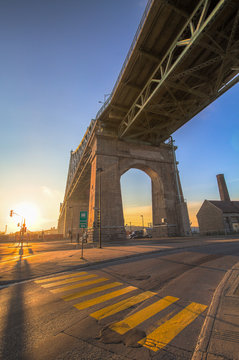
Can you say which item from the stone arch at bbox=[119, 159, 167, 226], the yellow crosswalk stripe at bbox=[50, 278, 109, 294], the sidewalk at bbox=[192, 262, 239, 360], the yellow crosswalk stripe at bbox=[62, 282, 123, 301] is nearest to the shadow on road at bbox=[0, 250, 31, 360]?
the yellow crosswalk stripe at bbox=[50, 278, 109, 294]

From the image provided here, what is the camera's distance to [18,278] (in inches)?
237

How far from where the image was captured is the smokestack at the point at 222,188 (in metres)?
50.0

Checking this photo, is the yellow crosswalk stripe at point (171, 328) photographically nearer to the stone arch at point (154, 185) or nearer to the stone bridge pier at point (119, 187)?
the stone bridge pier at point (119, 187)

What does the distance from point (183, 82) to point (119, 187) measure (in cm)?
1435

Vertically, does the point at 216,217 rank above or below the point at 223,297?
above

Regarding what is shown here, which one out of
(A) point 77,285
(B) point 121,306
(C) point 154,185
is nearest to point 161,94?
(C) point 154,185

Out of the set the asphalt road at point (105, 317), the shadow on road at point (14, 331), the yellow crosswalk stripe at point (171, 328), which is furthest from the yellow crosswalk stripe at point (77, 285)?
the yellow crosswalk stripe at point (171, 328)

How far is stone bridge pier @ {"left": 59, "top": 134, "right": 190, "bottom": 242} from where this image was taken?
850 inches

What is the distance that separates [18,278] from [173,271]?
557cm

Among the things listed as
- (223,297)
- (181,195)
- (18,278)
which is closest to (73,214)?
(181,195)

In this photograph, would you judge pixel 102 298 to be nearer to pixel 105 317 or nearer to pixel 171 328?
pixel 105 317

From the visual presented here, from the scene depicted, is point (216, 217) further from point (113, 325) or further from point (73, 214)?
point (113, 325)

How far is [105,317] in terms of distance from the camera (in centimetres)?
306

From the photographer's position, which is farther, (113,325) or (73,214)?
(73,214)
